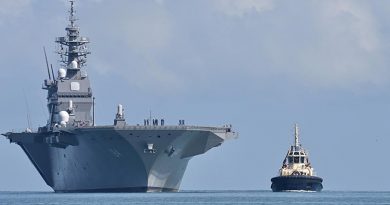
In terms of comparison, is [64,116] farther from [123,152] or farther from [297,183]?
[297,183]

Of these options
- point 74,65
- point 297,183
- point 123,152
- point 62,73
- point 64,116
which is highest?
point 74,65

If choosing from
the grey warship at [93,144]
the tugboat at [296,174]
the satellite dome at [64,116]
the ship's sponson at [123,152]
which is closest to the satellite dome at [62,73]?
the grey warship at [93,144]

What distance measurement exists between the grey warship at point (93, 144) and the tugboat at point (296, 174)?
848 cm

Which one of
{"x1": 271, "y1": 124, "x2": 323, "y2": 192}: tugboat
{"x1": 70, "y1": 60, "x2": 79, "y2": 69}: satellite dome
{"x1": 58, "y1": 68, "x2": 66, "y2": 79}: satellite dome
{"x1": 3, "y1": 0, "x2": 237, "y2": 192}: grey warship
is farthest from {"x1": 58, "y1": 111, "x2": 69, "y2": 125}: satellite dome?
{"x1": 271, "y1": 124, "x2": 323, "y2": 192}: tugboat

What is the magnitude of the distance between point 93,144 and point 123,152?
2678 millimetres

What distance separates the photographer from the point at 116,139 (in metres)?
98.6

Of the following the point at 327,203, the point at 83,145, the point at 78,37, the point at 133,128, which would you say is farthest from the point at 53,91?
Result: the point at 327,203

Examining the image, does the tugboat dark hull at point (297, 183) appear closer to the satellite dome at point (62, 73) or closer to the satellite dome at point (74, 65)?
the satellite dome at point (74, 65)

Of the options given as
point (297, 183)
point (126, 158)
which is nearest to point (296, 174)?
point (297, 183)

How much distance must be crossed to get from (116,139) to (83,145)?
5400mm

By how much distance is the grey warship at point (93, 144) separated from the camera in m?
98.4

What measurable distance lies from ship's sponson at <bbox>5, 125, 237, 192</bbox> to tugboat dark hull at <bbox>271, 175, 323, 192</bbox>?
8384mm

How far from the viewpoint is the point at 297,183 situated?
4528 inches

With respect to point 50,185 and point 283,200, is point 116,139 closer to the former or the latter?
point 283,200
